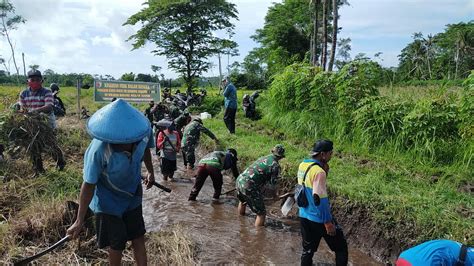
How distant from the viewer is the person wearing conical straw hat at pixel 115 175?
2.98 m

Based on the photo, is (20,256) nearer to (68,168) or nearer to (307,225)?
(307,225)

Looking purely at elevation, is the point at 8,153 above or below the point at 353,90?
below

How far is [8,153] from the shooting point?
21.4ft

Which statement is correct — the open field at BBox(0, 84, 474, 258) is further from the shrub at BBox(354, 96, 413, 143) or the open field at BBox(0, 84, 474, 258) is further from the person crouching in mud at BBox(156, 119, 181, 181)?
the person crouching in mud at BBox(156, 119, 181, 181)

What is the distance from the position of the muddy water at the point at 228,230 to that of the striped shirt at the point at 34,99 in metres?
2.63

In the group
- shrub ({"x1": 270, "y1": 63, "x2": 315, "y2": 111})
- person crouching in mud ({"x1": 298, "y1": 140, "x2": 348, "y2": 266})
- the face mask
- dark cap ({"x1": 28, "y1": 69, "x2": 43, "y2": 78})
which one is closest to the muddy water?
person crouching in mud ({"x1": 298, "y1": 140, "x2": 348, "y2": 266})

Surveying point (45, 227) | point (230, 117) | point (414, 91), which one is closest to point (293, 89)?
point (230, 117)

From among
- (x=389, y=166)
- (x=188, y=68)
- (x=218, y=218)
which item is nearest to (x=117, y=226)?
(x=218, y=218)

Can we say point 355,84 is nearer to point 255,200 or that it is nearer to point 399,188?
point 399,188

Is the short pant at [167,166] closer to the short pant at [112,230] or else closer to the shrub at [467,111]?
the short pant at [112,230]

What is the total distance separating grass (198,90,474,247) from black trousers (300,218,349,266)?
3.81 feet

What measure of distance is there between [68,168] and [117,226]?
15.2ft

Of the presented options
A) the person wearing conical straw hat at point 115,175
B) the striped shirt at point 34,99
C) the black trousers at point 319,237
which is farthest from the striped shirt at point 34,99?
the black trousers at point 319,237

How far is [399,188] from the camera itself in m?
5.76
